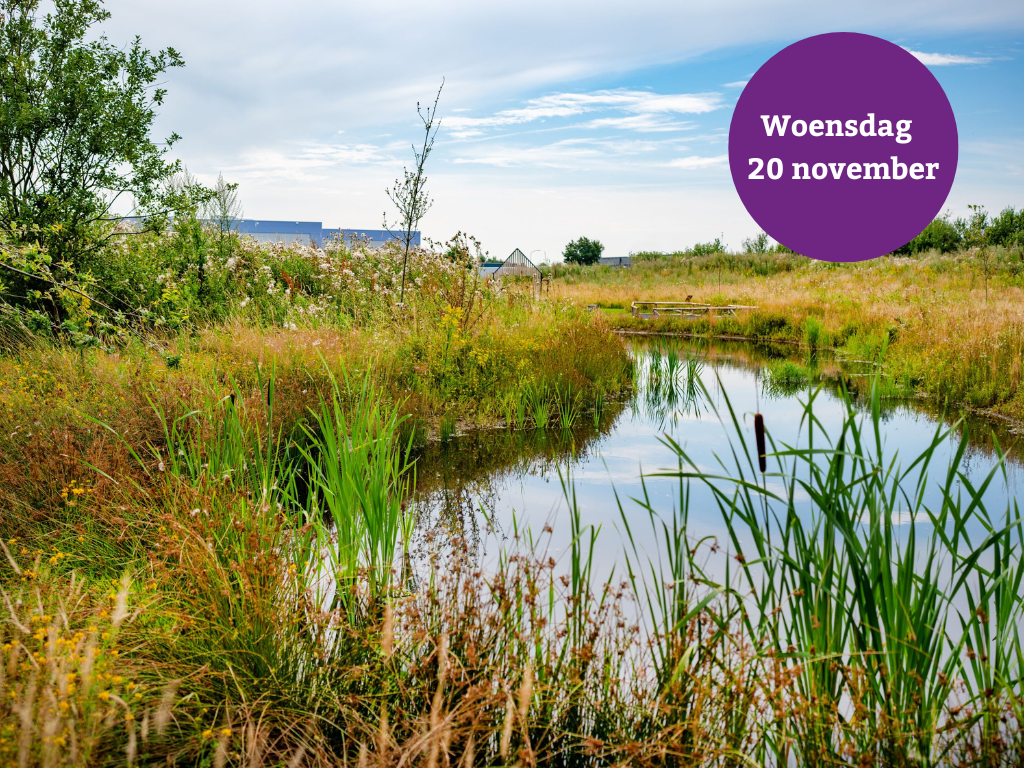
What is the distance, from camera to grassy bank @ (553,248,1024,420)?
855cm

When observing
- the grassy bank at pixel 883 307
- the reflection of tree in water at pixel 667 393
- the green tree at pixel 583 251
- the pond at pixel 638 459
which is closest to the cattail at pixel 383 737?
the pond at pixel 638 459

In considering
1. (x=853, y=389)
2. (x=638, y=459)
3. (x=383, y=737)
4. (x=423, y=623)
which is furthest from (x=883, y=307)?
(x=383, y=737)

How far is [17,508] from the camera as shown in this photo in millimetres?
3338

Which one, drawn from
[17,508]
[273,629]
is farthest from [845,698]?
[17,508]

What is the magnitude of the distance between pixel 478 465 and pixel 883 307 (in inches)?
474

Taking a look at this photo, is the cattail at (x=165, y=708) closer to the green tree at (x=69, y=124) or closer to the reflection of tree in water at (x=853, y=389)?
the reflection of tree in water at (x=853, y=389)

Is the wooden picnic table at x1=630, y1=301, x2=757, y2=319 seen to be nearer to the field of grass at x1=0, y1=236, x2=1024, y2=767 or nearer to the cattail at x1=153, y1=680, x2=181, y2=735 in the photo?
the field of grass at x1=0, y1=236, x2=1024, y2=767

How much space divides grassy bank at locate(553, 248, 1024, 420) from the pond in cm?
69

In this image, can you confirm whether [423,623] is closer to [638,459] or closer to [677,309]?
[638,459]

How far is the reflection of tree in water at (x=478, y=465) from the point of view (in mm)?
4176

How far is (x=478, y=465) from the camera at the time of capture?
18.1 ft

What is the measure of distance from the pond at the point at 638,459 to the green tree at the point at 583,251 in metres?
30.0

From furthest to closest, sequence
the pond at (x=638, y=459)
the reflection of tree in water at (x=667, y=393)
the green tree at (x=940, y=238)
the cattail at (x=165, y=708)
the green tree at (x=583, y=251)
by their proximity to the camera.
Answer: the green tree at (x=583, y=251)
the green tree at (x=940, y=238)
the reflection of tree in water at (x=667, y=393)
the pond at (x=638, y=459)
the cattail at (x=165, y=708)

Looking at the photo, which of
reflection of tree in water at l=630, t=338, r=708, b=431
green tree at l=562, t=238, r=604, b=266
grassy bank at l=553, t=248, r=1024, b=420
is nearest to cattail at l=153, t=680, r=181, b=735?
grassy bank at l=553, t=248, r=1024, b=420
